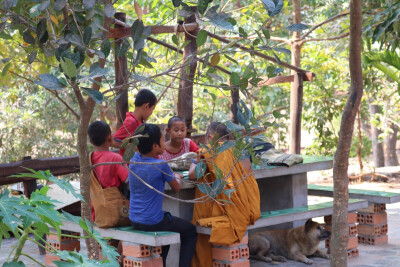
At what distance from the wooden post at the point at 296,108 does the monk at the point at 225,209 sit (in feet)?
9.40

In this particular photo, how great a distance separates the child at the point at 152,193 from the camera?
462 cm

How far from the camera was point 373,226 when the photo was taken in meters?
6.48

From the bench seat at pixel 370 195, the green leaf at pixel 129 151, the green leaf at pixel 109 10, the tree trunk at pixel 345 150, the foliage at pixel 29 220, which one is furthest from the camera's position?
the bench seat at pixel 370 195

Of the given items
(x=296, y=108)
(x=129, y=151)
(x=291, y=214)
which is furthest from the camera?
Answer: (x=296, y=108)

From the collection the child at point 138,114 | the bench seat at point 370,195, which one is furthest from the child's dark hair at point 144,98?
the bench seat at point 370,195

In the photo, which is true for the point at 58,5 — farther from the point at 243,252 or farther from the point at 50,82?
the point at 243,252

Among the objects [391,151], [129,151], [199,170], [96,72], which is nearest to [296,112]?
[199,170]

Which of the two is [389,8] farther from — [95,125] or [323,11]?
[323,11]

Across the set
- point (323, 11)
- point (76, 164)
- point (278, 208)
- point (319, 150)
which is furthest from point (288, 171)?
point (323, 11)

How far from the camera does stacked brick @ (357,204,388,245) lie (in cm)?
650

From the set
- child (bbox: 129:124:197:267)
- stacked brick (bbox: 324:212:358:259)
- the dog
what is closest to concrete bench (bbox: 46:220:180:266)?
child (bbox: 129:124:197:267)

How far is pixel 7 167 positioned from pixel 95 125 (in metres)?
1.29

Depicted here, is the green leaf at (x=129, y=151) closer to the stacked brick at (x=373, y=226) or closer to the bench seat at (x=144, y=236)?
the bench seat at (x=144, y=236)

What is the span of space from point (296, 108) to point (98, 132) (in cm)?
382
